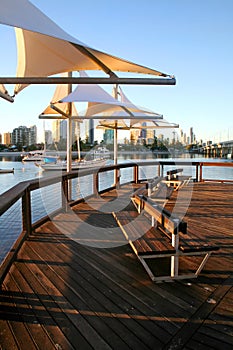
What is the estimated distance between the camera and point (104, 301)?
2.23 meters

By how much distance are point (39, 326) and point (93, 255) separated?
1343mm

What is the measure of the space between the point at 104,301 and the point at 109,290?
188 mm

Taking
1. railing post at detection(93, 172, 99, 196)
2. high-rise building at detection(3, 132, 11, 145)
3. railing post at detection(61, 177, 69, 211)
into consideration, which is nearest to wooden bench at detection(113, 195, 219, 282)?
railing post at detection(61, 177, 69, 211)

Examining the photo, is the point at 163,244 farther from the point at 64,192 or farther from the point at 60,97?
the point at 60,97

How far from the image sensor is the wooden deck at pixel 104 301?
177cm

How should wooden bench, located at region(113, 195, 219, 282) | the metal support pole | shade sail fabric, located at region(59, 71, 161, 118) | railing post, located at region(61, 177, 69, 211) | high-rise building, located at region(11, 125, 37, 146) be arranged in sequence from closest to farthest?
wooden bench, located at region(113, 195, 219, 282), the metal support pole, railing post, located at region(61, 177, 69, 211), shade sail fabric, located at region(59, 71, 161, 118), high-rise building, located at region(11, 125, 37, 146)

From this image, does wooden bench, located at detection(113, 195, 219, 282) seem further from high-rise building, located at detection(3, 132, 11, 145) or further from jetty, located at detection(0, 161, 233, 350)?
high-rise building, located at detection(3, 132, 11, 145)

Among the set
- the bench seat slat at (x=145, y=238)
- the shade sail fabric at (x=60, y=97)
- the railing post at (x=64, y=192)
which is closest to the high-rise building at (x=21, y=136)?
the shade sail fabric at (x=60, y=97)

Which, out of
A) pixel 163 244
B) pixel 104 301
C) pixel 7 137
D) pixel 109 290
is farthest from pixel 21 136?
pixel 104 301

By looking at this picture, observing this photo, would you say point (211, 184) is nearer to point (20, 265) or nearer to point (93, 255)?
point (93, 255)

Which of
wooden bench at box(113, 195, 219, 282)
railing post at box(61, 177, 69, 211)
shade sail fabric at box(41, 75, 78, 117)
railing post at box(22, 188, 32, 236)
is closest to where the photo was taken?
wooden bench at box(113, 195, 219, 282)

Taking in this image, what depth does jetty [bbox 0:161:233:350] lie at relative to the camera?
1.79 m

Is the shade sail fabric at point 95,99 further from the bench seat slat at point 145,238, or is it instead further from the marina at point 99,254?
the bench seat slat at point 145,238

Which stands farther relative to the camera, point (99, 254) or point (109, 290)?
point (99, 254)
